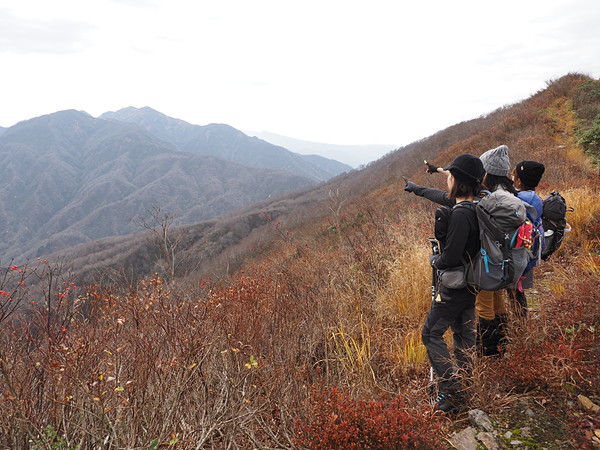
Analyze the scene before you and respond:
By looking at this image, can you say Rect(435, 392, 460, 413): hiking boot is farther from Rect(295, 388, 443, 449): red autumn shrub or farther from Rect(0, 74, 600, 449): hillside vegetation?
Rect(295, 388, 443, 449): red autumn shrub

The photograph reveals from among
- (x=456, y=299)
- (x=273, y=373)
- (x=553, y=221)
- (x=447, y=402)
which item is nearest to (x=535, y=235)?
(x=553, y=221)

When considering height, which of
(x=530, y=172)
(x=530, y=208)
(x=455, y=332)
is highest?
(x=530, y=172)

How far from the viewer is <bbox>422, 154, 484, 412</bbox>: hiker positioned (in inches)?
83.2

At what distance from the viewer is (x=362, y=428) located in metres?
1.78

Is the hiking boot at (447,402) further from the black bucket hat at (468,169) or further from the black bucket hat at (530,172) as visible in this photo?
the black bucket hat at (530,172)

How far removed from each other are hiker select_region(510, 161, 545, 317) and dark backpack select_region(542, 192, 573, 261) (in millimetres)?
122

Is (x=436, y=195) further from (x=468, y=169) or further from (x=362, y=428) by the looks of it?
(x=362, y=428)

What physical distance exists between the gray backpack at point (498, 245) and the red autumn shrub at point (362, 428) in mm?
965

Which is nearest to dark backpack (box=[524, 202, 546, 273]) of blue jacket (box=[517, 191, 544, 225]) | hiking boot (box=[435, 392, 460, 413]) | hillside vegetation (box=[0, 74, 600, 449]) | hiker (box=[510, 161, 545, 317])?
hiker (box=[510, 161, 545, 317])

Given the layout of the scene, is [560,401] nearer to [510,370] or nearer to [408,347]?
[510,370]

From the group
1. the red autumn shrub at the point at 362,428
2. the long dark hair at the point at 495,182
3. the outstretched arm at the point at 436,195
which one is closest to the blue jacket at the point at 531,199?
the long dark hair at the point at 495,182

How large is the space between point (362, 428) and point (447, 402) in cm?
80

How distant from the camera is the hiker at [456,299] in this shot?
2113mm

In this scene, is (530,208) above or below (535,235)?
above
